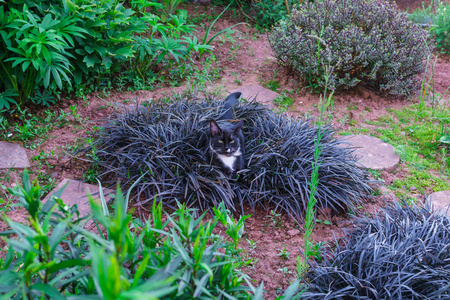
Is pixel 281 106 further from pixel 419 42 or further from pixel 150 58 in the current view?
pixel 419 42

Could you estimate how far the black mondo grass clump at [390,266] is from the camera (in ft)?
6.73

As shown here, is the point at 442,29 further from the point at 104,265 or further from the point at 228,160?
the point at 104,265

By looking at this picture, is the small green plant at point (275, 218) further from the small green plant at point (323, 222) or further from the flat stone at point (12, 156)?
the flat stone at point (12, 156)

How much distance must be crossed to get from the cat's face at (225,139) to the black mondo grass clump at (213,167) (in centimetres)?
17

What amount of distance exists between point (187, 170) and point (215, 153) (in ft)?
1.02

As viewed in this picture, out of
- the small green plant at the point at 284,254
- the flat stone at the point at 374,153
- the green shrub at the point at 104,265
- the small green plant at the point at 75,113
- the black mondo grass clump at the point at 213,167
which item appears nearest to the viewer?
the green shrub at the point at 104,265

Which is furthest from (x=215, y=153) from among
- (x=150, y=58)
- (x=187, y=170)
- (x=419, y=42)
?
(x=419, y=42)

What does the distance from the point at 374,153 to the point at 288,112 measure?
1.21 metres

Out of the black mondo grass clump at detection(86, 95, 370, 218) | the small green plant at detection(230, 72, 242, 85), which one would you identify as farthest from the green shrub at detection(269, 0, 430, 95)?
the black mondo grass clump at detection(86, 95, 370, 218)

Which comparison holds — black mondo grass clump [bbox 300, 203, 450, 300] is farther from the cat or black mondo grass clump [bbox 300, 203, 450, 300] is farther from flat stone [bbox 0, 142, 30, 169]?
flat stone [bbox 0, 142, 30, 169]

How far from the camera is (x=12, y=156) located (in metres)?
3.53

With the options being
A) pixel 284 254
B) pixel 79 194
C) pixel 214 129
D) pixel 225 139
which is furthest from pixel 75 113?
pixel 284 254

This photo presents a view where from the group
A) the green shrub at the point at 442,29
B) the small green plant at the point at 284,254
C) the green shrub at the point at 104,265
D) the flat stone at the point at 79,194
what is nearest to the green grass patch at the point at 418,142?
the small green plant at the point at 284,254

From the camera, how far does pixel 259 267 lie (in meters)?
2.62
